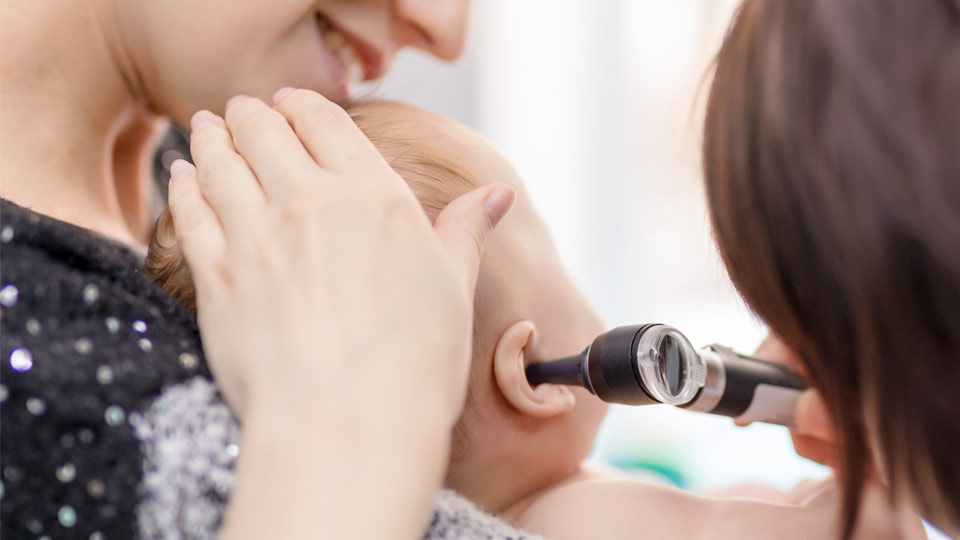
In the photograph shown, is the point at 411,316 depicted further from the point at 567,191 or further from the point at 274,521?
the point at 567,191

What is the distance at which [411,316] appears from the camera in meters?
0.51

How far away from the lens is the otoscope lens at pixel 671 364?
2.27ft

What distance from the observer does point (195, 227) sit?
59 centimetres

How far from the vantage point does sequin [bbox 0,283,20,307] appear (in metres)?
0.53

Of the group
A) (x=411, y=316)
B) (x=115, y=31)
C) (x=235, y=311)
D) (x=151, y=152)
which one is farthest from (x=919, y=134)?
(x=151, y=152)

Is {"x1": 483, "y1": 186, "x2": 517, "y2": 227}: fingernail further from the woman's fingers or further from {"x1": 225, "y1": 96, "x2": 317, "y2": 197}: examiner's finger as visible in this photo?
the woman's fingers

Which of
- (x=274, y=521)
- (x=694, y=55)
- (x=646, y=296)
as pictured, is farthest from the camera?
(x=646, y=296)

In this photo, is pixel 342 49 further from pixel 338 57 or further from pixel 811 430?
pixel 811 430

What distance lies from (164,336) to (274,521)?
169mm

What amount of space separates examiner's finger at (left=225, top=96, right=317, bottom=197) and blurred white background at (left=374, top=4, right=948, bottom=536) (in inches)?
52.4

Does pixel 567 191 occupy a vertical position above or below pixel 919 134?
below

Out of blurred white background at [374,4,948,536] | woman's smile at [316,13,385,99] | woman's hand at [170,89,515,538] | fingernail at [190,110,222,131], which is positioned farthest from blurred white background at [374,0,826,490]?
woman's hand at [170,89,515,538]

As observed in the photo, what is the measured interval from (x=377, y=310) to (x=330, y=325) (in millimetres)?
28

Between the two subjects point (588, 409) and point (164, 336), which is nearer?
point (164, 336)
